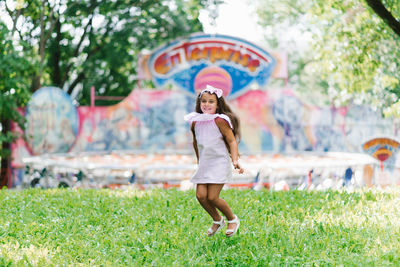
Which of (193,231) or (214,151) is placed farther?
(193,231)

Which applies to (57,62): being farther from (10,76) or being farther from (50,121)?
(10,76)

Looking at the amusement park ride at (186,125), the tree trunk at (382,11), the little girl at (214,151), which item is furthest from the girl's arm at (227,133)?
the amusement park ride at (186,125)

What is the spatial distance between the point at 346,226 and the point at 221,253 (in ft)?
5.37

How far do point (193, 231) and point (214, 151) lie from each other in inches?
36.3

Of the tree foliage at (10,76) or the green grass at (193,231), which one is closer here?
the green grass at (193,231)

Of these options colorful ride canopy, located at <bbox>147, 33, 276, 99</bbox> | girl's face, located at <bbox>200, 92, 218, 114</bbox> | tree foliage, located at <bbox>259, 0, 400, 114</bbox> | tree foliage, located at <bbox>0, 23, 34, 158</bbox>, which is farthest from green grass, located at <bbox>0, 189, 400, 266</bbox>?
colorful ride canopy, located at <bbox>147, 33, 276, 99</bbox>

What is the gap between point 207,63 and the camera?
15180mm

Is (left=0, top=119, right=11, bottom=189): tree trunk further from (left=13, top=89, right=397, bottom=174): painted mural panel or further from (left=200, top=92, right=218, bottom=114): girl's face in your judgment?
(left=200, top=92, right=218, bottom=114): girl's face

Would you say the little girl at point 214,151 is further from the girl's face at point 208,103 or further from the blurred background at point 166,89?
the blurred background at point 166,89

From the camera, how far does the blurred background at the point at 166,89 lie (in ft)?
39.6

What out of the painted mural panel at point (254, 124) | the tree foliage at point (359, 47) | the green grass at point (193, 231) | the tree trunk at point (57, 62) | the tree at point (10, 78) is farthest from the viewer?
the tree trunk at point (57, 62)

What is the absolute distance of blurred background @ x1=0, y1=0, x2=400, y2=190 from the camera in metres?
12.1

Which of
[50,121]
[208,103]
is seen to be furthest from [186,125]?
[208,103]

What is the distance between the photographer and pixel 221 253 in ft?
13.0
